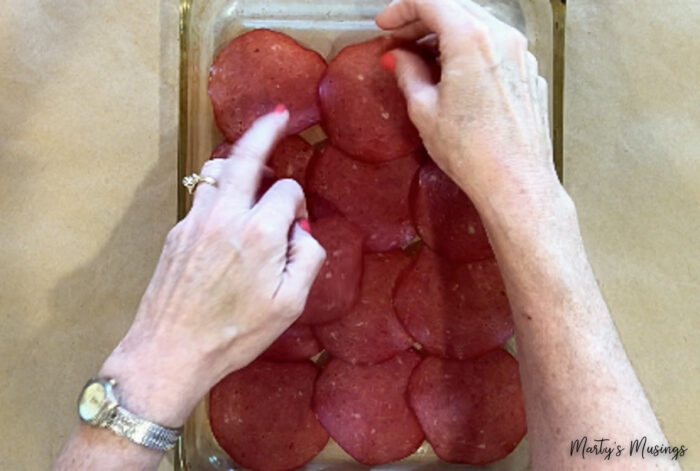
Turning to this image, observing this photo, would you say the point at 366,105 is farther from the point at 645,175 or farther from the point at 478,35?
the point at 645,175

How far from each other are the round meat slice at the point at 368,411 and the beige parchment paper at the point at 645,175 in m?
0.33

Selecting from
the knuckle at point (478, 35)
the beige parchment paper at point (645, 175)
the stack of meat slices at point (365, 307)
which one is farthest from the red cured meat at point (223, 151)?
the beige parchment paper at point (645, 175)

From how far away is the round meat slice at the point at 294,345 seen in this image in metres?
0.88

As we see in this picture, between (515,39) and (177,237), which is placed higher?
(515,39)

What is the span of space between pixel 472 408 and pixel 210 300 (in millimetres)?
376

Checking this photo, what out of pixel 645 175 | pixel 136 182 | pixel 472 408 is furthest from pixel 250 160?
pixel 645 175

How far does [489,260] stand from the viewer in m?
0.87

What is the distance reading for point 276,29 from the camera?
909 millimetres

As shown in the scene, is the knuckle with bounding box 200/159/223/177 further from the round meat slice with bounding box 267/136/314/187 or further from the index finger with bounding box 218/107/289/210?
the round meat slice with bounding box 267/136/314/187

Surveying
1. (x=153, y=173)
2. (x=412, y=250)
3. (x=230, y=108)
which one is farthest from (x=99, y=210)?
(x=412, y=250)

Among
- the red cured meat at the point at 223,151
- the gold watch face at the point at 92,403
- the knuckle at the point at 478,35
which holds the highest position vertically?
the knuckle at the point at 478,35

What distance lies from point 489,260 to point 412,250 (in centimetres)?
10

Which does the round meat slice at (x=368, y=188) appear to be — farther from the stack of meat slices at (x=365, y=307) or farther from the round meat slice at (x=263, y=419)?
the round meat slice at (x=263, y=419)

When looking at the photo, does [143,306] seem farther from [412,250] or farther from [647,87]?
[647,87]
